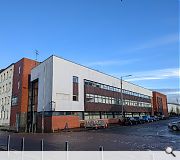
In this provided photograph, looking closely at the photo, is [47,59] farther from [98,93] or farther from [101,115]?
[101,115]

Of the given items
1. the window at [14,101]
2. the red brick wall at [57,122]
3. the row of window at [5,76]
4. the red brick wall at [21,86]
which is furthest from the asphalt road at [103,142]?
the row of window at [5,76]

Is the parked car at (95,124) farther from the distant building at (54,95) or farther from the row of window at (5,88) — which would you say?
the row of window at (5,88)

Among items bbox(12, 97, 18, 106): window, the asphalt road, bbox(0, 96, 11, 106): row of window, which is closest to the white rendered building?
bbox(12, 97, 18, 106): window

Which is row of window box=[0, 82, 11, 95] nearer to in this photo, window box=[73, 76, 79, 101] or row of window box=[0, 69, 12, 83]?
row of window box=[0, 69, 12, 83]

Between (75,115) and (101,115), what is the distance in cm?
1074

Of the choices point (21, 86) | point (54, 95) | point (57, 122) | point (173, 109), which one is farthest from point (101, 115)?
point (173, 109)

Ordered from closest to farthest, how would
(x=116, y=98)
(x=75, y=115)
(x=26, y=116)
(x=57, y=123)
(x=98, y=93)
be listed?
(x=57, y=123) → (x=75, y=115) → (x=26, y=116) → (x=98, y=93) → (x=116, y=98)

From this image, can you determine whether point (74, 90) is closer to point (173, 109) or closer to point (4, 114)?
point (4, 114)

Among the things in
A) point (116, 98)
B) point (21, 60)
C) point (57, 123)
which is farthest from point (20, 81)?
point (116, 98)

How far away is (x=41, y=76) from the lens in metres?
42.6

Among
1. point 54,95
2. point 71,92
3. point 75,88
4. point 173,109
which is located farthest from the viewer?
point 173,109

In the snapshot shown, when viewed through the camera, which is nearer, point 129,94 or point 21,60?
point 21,60

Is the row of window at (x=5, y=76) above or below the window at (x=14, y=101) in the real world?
above

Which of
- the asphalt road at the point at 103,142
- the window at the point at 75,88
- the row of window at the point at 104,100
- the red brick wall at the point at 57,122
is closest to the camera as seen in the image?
the asphalt road at the point at 103,142
